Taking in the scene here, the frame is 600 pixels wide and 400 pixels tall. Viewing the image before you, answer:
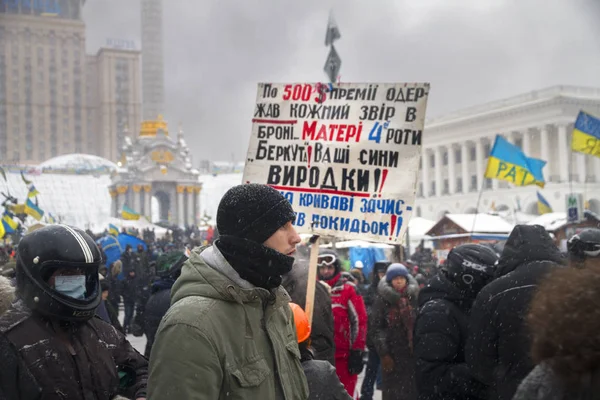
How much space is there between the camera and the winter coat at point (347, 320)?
239 inches

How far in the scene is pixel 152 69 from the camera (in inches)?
3169

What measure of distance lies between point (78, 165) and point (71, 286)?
8084 cm

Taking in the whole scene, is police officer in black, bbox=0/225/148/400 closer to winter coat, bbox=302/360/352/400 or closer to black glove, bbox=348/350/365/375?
winter coat, bbox=302/360/352/400

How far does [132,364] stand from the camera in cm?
266

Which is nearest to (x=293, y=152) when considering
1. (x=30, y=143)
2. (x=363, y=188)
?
(x=363, y=188)

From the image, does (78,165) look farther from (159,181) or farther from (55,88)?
(55,88)

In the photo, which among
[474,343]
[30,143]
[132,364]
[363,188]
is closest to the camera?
[132,364]

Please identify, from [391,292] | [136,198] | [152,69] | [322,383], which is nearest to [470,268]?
[322,383]

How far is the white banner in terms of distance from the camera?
489 centimetres

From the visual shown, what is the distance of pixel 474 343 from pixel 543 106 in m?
59.8

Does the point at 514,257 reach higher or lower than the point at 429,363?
higher

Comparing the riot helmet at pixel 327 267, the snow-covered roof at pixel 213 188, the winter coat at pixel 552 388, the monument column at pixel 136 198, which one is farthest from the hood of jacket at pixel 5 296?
the snow-covered roof at pixel 213 188

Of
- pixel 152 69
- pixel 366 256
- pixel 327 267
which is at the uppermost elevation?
pixel 152 69

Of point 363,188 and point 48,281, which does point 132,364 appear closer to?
point 48,281
